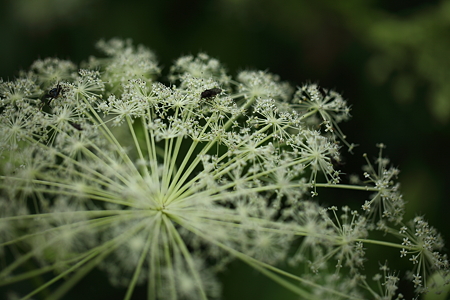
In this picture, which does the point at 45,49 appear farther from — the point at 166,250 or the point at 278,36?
the point at 166,250

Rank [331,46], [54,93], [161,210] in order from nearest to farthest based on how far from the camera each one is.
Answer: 1. [161,210]
2. [54,93]
3. [331,46]

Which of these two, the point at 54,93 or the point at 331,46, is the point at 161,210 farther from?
the point at 331,46

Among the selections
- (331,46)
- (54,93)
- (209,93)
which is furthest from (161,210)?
(331,46)

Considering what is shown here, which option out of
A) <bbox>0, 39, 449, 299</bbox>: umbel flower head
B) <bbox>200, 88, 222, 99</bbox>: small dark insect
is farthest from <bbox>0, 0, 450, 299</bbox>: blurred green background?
Answer: <bbox>200, 88, 222, 99</bbox>: small dark insect

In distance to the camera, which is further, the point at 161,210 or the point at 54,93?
the point at 54,93

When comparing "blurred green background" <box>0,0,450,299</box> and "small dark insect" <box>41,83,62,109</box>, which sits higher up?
"blurred green background" <box>0,0,450,299</box>

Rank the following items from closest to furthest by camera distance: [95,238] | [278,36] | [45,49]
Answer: [95,238]
[45,49]
[278,36]

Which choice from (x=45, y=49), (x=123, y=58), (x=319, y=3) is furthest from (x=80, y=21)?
(x=319, y=3)

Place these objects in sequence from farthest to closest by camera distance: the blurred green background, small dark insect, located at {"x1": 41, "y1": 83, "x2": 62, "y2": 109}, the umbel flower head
Answer: the blurred green background < small dark insect, located at {"x1": 41, "y1": 83, "x2": 62, "y2": 109} < the umbel flower head

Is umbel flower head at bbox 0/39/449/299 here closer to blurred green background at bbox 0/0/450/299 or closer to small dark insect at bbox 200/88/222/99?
small dark insect at bbox 200/88/222/99
